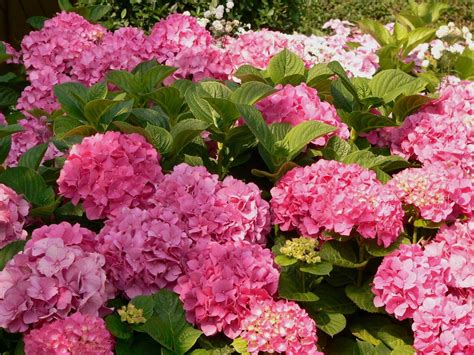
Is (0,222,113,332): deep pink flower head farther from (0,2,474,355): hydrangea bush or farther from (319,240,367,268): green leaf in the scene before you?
(319,240,367,268): green leaf

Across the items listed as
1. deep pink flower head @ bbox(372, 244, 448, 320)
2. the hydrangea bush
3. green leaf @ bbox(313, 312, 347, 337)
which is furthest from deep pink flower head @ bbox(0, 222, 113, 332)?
deep pink flower head @ bbox(372, 244, 448, 320)

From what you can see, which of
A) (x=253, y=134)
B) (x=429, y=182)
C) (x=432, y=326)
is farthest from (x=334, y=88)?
(x=432, y=326)

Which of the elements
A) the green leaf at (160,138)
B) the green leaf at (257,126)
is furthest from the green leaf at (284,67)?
the green leaf at (160,138)

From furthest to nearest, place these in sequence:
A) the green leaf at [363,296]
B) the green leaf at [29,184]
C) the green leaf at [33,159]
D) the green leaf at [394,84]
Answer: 1. the green leaf at [394,84]
2. the green leaf at [33,159]
3. the green leaf at [29,184]
4. the green leaf at [363,296]

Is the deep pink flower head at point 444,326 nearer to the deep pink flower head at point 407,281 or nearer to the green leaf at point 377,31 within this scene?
the deep pink flower head at point 407,281

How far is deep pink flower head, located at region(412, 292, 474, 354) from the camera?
66.6 inches

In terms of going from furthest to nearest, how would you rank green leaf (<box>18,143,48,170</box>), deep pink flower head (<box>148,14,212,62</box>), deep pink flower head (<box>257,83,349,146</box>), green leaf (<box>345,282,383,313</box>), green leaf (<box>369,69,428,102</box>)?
Answer: deep pink flower head (<box>148,14,212,62</box>)
green leaf (<box>369,69,428,102</box>)
deep pink flower head (<box>257,83,349,146</box>)
green leaf (<box>18,143,48,170</box>)
green leaf (<box>345,282,383,313</box>)

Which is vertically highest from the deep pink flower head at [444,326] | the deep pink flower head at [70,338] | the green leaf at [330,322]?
the deep pink flower head at [70,338]

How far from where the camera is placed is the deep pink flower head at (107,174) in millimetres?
1925

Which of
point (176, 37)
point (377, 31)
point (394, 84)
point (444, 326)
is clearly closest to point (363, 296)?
point (444, 326)

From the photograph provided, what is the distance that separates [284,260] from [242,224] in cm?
18

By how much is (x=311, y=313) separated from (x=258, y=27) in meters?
3.74

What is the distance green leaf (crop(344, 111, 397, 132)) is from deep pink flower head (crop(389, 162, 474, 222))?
0.34m

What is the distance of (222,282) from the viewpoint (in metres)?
1.71
